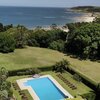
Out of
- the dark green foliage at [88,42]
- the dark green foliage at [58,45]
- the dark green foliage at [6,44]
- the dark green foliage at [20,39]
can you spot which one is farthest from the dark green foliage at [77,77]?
the dark green foliage at [20,39]

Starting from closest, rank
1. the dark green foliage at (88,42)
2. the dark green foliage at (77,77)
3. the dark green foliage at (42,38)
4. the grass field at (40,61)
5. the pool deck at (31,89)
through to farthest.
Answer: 1. the pool deck at (31,89)
2. the dark green foliage at (77,77)
3. the grass field at (40,61)
4. the dark green foliage at (88,42)
5. the dark green foliage at (42,38)

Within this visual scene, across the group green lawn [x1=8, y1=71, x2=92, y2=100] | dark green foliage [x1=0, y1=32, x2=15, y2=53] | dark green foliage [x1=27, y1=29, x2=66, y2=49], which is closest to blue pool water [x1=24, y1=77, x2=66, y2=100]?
green lawn [x1=8, y1=71, x2=92, y2=100]

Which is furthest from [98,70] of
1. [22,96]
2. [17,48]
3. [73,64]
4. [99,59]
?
[17,48]

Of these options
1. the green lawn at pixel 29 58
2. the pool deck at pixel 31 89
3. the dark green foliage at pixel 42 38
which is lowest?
the pool deck at pixel 31 89

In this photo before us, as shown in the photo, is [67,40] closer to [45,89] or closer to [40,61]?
[40,61]

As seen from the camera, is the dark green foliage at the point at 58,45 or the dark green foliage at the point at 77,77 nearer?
the dark green foliage at the point at 77,77

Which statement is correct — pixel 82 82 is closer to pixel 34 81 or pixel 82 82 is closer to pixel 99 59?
pixel 34 81

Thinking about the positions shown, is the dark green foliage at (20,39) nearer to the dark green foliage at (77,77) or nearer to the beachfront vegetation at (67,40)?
the beachfront vegetation at (67,40)
